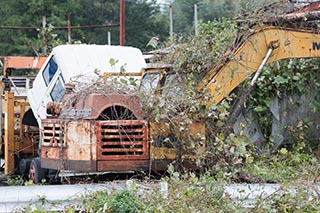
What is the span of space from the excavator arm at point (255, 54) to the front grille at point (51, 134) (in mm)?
1888

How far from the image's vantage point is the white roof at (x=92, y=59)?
1109cm

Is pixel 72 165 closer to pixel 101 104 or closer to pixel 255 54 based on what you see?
pixel 101 104

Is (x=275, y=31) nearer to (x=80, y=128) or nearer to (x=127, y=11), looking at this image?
(x=80, y=128)

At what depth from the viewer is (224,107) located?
31.4 feet

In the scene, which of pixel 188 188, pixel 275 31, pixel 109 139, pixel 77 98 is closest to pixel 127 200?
pixel 188 188

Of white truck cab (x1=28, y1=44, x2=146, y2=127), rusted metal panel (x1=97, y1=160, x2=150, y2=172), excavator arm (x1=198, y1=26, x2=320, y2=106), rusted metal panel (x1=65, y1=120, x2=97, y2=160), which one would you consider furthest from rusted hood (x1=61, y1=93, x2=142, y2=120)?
white truck cab (x1=28, y1=44, x2=146, y2=127)

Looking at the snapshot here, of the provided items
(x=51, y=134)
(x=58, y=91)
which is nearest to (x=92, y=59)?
(x=58, y=91)

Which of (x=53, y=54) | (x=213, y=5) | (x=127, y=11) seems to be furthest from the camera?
(x=213, y=5)

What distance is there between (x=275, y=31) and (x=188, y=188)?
12.2ft

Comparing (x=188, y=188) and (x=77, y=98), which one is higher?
(x=77, y=98)

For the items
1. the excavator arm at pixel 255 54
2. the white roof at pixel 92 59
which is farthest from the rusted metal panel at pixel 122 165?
the white roof at pixel 92 59

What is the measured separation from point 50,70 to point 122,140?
107 inches

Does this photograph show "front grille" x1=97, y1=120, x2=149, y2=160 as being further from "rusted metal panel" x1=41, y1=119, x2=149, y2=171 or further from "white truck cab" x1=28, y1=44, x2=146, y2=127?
"white truck cab" x1=28, y1=44, x2=146, y2=127

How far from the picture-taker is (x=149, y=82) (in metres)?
10.3
